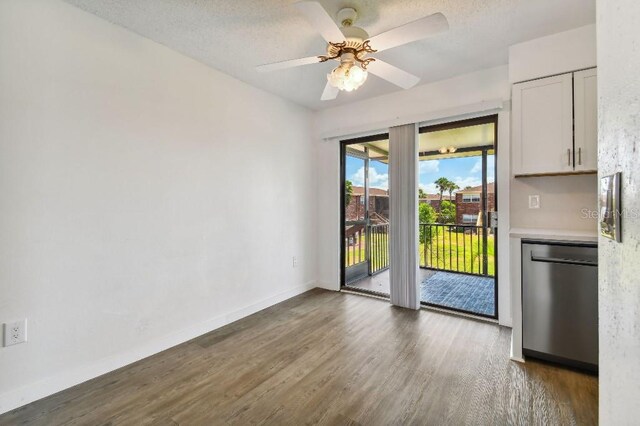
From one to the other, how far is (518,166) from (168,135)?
3.00 m

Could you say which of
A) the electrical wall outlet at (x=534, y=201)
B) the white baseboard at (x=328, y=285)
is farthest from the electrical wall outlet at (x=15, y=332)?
the electrical wall outlet at (x=534, y=201)

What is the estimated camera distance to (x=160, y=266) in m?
2.50

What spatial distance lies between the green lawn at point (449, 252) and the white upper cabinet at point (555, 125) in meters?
2.51

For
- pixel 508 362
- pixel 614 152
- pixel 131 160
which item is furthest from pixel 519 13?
pixel 131 160

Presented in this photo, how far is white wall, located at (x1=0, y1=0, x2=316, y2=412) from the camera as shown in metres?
1.81

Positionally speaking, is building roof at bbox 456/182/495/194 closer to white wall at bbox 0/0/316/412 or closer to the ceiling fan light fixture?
the ceiling fan light fixture

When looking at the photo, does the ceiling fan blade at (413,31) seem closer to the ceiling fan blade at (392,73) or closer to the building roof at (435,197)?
the ceiling fan blade at (392,73)

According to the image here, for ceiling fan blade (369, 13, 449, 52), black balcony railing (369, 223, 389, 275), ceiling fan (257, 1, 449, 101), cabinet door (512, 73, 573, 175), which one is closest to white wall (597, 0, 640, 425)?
ceiling fan blade (369, 13, 449, 52)

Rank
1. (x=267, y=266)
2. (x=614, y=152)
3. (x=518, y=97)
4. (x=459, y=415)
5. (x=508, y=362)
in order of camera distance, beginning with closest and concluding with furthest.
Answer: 1. (x=614, y=152)
2. (x=459, y=415)
3. (x=508, y=362)
4. (x=518, y=97)
5. (x=267, y=266)

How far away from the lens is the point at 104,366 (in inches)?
84.0

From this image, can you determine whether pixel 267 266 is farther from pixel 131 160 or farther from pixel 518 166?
pixel 518 166

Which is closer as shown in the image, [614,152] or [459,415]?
[614,152]

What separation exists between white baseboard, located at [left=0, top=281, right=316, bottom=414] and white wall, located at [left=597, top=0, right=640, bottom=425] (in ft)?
9.00

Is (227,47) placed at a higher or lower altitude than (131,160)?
higher
